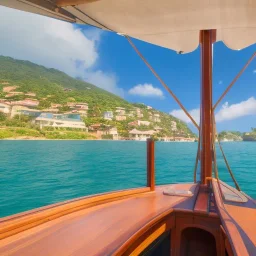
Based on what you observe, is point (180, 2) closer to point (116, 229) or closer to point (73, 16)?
point (73, 16)

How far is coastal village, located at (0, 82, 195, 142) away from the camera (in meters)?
21.7

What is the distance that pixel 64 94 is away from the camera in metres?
27.1

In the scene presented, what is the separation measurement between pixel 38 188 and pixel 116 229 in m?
5.13

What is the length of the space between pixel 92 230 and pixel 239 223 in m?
0.52

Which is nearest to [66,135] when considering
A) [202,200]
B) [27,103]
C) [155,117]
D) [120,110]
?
[27,103]

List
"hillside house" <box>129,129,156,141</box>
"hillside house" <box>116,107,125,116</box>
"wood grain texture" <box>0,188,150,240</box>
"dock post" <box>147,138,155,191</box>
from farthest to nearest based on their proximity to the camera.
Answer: "hillside house" <box>116,107,125,116</box>
"hillside house" <box>129,129,156,141</box>
"dock post" <box>147,138,155,191</box>
"wood grain texture" <box>0,188,150,240</box>

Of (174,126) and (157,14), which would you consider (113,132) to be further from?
(157,14)

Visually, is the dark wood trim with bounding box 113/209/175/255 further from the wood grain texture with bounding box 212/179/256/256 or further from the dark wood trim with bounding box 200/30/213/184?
the dark wood trim with bounding box 200/30/213/184

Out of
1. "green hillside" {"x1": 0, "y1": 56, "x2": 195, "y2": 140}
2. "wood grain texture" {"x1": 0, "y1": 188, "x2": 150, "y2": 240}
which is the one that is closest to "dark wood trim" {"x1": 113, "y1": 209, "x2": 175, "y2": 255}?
"wood grain texture" {"x1": 0, "y1": 188, "x2": 150, "y2": 240}

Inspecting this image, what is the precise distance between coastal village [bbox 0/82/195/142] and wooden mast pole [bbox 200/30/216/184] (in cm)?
2025

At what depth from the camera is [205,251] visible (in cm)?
104

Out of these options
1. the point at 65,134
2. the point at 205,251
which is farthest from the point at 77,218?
the point at 65,134

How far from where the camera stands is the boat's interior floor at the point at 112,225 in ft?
2.03

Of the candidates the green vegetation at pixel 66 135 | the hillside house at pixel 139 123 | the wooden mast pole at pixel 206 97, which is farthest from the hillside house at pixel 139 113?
the wooden mast pole at pixel 206 97
